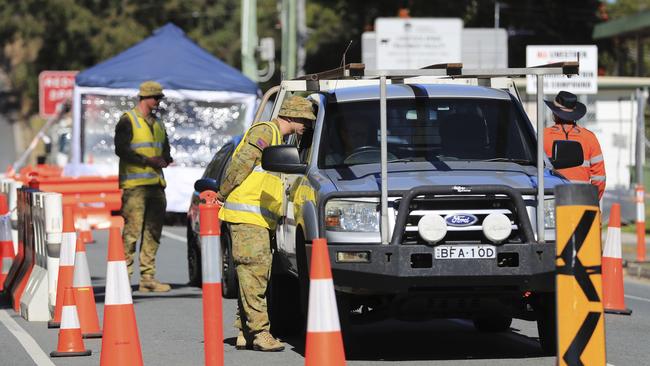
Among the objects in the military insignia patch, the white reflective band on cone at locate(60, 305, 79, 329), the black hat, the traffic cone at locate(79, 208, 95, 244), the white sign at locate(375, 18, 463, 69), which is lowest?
the traffic cone at locate(79, 208, 95, 244)

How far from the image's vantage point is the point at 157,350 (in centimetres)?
1112

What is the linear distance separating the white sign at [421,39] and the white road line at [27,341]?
2900 centimetres

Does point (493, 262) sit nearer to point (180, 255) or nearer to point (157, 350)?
point (157, 350)

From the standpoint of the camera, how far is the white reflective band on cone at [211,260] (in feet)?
28.6

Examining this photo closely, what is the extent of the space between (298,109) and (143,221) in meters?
5.38

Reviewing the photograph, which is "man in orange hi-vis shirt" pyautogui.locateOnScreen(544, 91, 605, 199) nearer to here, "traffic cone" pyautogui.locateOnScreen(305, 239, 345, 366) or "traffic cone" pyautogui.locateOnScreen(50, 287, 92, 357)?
"traffic cone" pyautogui.locateOnScreen(50, 287, 92, 357)

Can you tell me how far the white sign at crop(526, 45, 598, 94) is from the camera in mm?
25297

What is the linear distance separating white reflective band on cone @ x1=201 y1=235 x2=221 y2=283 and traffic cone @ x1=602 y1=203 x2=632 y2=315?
17.7 ft

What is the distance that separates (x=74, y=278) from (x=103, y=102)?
1803cm

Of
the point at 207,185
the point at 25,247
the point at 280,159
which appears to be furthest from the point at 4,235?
the point at 280,159

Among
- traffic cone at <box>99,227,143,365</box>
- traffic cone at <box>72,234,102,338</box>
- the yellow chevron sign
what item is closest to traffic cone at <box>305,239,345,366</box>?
the yellow chevron sign

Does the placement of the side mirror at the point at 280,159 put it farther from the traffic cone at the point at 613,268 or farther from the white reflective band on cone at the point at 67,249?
the traffic cone at the point at 613,268

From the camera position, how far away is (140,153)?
15492 millimetres

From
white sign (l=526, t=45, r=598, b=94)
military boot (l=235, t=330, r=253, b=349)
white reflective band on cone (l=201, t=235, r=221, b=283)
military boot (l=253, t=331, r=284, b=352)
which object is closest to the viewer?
white reflective band on cone (l=201, t=235, r=221, b=283)
